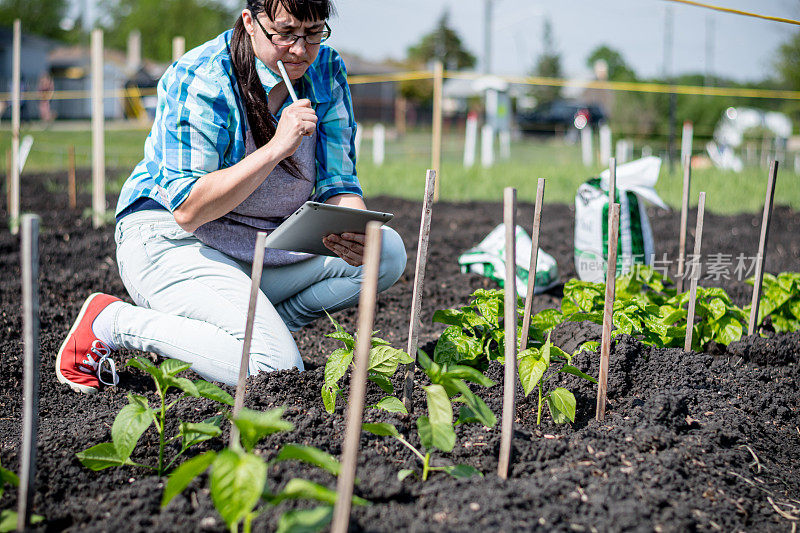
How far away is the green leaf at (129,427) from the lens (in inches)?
50.8

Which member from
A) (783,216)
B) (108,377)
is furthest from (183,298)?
(783,216)

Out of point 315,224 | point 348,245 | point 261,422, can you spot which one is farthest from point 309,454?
point 348,245

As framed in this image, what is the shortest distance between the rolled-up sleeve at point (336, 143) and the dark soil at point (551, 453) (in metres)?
0.64

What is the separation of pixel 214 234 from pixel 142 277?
0.26m

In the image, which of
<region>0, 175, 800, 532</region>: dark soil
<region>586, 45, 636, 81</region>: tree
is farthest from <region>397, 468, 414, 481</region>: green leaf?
<region>586, 45, 636, 81</region>: tree

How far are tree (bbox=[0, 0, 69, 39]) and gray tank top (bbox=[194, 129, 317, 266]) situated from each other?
176 ft

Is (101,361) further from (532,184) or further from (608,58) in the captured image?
(608,58)

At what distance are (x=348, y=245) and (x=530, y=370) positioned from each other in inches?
27.6

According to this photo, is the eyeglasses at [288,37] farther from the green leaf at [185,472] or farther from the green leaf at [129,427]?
the green leaf at [185,472]

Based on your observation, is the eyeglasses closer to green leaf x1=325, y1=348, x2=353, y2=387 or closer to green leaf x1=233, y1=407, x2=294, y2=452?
green leaf x1=325, y1=348, x2=353, y2=387

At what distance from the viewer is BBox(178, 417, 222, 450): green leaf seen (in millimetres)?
1339

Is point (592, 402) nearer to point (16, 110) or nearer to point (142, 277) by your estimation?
point (142, 277)

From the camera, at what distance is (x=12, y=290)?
10.3 feet

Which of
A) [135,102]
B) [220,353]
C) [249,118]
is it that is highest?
[135,102]
